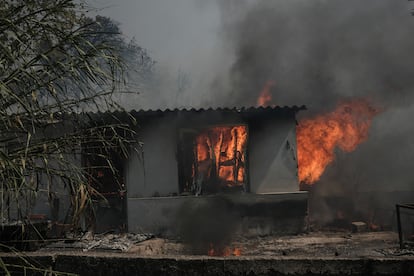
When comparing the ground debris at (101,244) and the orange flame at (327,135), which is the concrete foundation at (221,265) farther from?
the orange flame at (327,135)

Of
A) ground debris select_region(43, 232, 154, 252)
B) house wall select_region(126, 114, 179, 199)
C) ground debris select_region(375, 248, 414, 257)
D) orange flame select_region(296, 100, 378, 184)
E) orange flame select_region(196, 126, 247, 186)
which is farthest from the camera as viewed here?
orange flame select_region(296, 100, 378, 184)

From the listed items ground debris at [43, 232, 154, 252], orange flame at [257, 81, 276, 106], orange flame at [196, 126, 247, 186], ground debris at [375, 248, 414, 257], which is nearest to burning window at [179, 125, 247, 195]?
orange flame at [196, 126, 247, 186]

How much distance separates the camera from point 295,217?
37.5 ft

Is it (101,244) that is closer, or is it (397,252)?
(397,252)

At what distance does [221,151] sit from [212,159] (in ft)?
1.28

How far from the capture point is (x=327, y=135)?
1453 centimetres

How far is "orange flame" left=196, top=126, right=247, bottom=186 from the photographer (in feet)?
39.5

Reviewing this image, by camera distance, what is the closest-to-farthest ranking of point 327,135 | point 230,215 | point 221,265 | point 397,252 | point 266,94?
point 221,265 → point 397,252 → point 230,215 → point 327,135 → point 266,94

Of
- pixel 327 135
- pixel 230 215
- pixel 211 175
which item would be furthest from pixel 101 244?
pixel 327 135

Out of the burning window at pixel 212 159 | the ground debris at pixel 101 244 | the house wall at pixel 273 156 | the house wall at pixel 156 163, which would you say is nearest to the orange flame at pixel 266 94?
the house wall at pixel 273 156

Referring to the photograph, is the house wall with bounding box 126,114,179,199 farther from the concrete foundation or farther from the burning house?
the concrete foundation

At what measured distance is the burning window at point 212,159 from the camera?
39.2 feet

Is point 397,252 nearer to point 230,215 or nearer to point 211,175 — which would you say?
point 230,215

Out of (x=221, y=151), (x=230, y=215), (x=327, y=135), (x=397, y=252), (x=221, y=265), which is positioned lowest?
(x=397, y=252)
